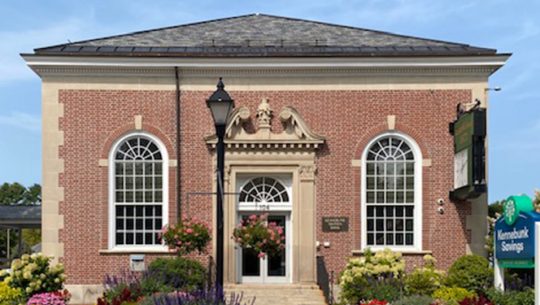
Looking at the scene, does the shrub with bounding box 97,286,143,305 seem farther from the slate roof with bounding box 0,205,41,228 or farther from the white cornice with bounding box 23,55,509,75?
the slate roof with bounding box 0,205,41,228

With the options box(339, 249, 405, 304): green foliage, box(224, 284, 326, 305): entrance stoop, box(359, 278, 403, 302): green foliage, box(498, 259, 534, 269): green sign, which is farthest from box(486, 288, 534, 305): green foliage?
box(224, 284, 326, 305): entrance stoop

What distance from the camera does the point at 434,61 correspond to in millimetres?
23859

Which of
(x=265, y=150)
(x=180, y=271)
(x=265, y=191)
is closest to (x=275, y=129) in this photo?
(x=265, y=150)

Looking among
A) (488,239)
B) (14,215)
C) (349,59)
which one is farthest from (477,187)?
(14,215)

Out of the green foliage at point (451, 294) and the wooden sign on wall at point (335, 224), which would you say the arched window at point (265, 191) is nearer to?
the wooden sign on wall at point (335, 224)

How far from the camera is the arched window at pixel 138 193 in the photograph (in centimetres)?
→ 2416

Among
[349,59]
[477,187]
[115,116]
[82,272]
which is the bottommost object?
[82,272]

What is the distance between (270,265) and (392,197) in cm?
371

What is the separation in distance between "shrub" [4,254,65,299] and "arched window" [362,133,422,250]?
8.06 metres

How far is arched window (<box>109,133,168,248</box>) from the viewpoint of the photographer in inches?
951

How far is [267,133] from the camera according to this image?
2398 centimetres

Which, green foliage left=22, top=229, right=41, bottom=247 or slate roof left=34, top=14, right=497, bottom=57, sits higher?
slate roof left=34, top=14, right=497, bottom=57

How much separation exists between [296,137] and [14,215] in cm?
2151

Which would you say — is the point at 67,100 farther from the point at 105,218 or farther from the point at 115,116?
the point at 105,218
